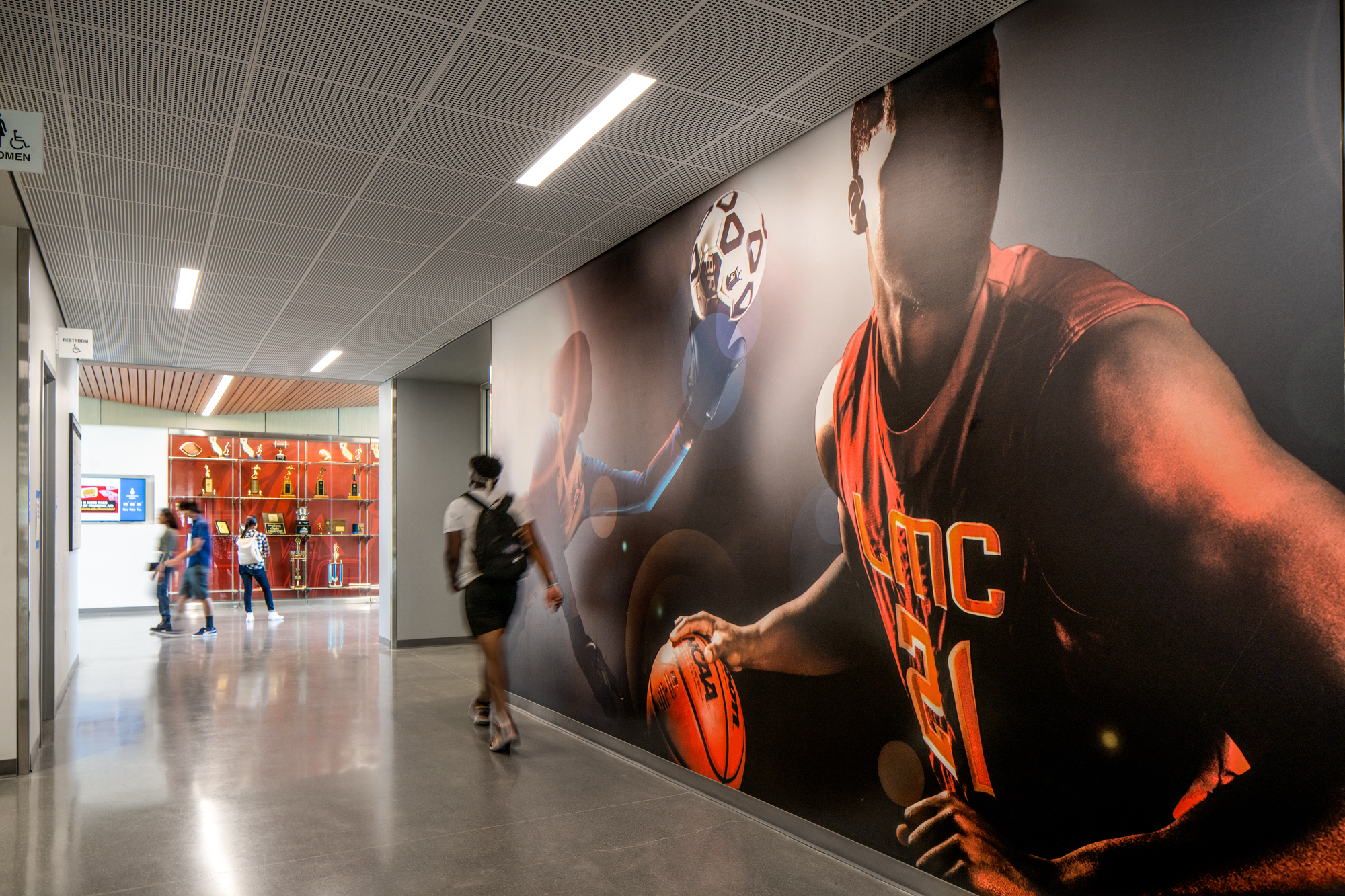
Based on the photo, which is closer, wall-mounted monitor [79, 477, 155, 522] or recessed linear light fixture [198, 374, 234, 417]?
recessed linear light fixture [198, 374, 234, 417]

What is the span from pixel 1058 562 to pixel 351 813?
10.7ft

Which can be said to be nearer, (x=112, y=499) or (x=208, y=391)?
(x=208, y=391)

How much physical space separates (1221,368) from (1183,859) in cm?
133

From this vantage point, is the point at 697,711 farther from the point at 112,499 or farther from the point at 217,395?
the point at 112,499

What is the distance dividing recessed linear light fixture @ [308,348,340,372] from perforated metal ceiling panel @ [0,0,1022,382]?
7.54ft

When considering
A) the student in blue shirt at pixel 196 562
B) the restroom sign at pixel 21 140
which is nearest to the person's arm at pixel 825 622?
the restroom sign at pixel 21 140

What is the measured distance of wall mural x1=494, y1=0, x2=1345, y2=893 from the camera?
83.4 inches

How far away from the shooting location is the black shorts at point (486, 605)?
4.98m

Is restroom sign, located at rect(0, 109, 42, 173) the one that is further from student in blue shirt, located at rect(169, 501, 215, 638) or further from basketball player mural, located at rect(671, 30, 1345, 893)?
student in blue shirt, located at rect(169, 501, 215, 638)

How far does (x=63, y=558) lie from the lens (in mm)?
6637

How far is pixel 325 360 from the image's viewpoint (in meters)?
8.77

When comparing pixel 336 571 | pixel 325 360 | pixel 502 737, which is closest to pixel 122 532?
pixel 336 571

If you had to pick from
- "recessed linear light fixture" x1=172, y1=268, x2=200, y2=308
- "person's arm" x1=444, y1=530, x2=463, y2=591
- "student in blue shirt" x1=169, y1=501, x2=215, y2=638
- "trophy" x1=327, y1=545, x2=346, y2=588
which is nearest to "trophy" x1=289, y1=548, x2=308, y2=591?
"trophy" x1=327, y1=545, x2=346, y2=588

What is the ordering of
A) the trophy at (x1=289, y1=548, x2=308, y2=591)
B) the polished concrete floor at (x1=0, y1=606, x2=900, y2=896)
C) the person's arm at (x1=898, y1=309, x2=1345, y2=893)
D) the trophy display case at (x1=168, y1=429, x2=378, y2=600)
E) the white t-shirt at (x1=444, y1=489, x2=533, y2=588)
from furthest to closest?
the trophy at (x1=289, y1=548, x2=308, y2=591)
the trophy display case at (x1=168, y1=429, x2=378, y2=600)
the white t-shirt at (x1=444, y1=489, x2=533, y2=588)
the polished concrete floor at (x1=0, y1=606, x2=900, y2=896)
the person's arm at (x1=898, y1=309, x2=1345, y2=893)
